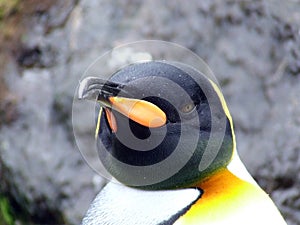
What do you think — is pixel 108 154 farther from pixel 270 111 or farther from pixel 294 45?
pixel 294 45

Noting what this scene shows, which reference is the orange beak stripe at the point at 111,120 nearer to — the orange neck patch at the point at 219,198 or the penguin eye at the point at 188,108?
the penguin eye at the point at 188,108

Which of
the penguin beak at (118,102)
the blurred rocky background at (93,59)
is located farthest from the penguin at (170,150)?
the blurred rocky background at (93,59)

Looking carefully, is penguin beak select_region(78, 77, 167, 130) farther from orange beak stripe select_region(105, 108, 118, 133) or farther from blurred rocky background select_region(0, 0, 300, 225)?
blurred rocky background select_region(0, 0, 300, 225)

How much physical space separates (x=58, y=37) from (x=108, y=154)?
204 centimetres

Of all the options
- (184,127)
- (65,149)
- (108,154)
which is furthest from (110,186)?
(65,149)

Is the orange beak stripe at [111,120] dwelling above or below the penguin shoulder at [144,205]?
above

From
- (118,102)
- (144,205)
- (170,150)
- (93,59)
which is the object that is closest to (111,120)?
(118,102)

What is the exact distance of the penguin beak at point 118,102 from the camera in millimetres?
1819

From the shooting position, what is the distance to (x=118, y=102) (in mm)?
1848

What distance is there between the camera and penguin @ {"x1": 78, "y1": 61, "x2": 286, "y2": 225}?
6.18 feet

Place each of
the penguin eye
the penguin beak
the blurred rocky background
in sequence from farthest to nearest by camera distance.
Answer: the blurred rocky background
the penguin eye
the penguin beak

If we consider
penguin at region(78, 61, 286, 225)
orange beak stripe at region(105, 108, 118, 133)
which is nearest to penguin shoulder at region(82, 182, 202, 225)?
penguin at region(78, 61, 286, 225)

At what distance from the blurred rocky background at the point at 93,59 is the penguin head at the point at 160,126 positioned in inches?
59.5

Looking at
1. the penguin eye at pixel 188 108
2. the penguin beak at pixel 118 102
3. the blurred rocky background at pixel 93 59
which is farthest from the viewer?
the blurred rocky background at pixel 93 59
